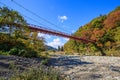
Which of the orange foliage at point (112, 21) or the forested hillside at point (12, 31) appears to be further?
the orange foliage at point (112, 21)


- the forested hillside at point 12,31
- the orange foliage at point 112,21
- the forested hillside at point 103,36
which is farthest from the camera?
the orange foliage at point 112,21

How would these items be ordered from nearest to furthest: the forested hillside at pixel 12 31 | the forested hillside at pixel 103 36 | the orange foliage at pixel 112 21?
1. the forested hillside at pixel 12 31
2. the forested hillside at pixel 103 36
3. the orange foliage at pixel 112 21

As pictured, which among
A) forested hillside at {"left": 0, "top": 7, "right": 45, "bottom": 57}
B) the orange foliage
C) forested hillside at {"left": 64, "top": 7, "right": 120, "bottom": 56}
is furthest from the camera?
the orange foliage

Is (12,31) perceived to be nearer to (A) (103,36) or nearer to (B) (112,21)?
(A) (103,36)

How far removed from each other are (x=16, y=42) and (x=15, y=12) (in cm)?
228

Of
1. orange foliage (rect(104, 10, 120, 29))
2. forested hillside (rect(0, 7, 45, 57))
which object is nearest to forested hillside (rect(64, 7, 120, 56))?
orange foliage (rect(104, 10, 120, 29))

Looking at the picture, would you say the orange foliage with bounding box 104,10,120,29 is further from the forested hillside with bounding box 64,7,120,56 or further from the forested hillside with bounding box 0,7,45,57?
the forested hillside with bounding box 0,7,45,57

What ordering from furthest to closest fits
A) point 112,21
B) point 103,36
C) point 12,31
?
point 112,21 < point 103,36 < point 12,31

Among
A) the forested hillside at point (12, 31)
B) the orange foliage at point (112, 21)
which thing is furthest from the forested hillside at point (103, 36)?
the forested hillside at point (12, 31)

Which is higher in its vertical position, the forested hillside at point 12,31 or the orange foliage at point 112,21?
the orange foliage at point 112,21

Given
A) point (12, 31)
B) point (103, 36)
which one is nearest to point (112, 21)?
point (103, 36)

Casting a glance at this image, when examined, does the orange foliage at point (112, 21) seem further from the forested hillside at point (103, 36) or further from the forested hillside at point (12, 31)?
the forested hillside at point (12, 31)

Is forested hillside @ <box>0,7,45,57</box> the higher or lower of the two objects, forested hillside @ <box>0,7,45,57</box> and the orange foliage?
the lower

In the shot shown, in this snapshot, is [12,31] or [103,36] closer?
[12,31]
